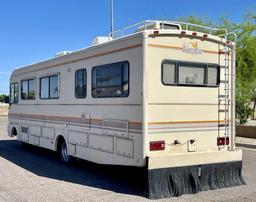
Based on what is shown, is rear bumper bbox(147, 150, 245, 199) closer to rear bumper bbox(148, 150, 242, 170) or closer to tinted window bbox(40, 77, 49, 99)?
rear bumper bbox(148, 150, 242, 170)

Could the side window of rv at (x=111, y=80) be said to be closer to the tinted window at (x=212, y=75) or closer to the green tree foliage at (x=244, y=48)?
the tinted window at (x=212, y=75)

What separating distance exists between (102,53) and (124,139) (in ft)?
6.67

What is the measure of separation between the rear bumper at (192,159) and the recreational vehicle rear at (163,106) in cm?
2

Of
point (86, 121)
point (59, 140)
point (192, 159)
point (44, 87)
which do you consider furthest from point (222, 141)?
point (44, 87)

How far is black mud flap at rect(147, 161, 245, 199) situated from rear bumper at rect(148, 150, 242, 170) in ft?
0.25

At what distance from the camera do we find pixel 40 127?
1219 cm

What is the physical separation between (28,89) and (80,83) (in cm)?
→ 415

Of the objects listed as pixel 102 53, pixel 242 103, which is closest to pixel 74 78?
pixel 102 53

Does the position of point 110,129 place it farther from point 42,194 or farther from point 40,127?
point 40,127

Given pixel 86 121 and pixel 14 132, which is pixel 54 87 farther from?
pixel 14 132

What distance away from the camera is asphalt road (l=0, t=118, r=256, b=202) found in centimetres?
739

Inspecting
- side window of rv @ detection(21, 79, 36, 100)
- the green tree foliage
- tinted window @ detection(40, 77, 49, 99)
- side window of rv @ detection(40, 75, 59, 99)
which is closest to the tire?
side window of rv @ detection(40, 75, 59, 99)

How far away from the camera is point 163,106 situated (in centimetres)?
762

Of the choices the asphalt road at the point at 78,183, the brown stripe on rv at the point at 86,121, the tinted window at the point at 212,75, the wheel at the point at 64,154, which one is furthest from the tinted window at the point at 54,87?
the tinted window at the point at 212,75
